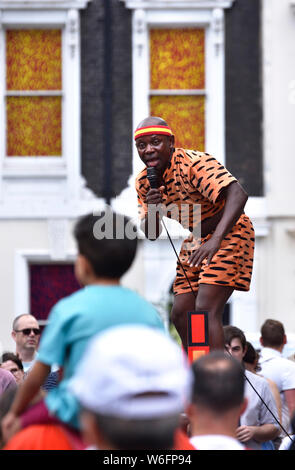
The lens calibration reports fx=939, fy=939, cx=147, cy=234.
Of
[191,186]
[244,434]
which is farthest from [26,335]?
[191,186]

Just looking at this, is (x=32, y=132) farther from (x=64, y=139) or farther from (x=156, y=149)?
(x=156, y=149)

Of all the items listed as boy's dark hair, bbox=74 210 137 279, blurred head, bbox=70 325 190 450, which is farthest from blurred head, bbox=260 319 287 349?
blurred head, bbox=70 325 190 450

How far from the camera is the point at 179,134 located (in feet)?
41.1

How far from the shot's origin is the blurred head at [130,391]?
206cm

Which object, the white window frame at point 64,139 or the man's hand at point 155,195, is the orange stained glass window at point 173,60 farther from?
the man's hand at point 155,195

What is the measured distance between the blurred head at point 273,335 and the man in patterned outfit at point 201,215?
Result: 1.83 m

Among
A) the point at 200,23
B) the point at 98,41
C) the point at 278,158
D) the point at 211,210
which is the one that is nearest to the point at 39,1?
the point at 98,41

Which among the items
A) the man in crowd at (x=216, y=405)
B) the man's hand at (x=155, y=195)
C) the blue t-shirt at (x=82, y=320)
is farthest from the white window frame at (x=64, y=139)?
the man in crowd at (x=216, y=405)

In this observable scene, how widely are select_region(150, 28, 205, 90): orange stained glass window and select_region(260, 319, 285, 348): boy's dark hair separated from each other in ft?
20.6

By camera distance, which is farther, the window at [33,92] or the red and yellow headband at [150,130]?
the window at [33,92]

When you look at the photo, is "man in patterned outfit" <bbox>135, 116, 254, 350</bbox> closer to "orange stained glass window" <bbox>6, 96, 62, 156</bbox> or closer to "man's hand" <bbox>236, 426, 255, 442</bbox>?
"man's hand" <bbox>236, 426, 255, 442</bbox>

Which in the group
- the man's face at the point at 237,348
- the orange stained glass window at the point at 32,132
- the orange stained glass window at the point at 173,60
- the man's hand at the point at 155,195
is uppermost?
the orange stained glass window at the point at 173,60

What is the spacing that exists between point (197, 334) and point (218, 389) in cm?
189
